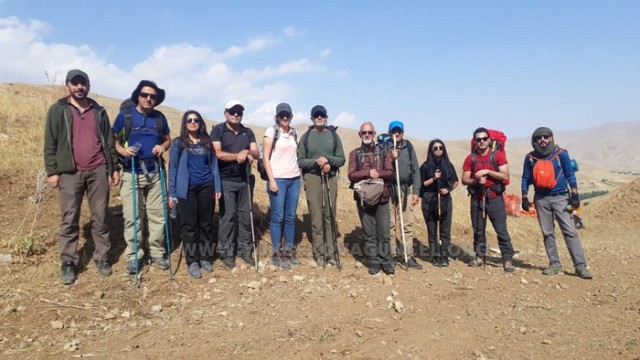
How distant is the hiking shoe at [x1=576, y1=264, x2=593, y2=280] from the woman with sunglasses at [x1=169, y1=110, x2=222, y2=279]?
20.2 ft

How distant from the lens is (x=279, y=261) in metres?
6.39

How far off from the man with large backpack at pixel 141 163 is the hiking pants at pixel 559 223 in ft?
21.0

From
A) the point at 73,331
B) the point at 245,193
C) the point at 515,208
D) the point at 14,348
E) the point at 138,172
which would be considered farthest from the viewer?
the point at 515,208

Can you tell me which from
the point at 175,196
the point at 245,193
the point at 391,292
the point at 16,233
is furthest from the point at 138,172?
the point at 391,292

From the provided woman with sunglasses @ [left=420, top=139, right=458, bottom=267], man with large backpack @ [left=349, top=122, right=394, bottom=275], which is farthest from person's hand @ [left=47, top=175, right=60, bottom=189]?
woman with sunglasses @ [left=420, top=139, right=458, bottom=267]

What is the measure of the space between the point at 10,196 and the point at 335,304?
18.9 ft

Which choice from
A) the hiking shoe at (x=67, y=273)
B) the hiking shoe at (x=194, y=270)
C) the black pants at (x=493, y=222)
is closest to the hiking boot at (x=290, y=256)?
the hiking shoe at (x=194, y=270)

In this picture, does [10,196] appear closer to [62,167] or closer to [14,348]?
[62,167]

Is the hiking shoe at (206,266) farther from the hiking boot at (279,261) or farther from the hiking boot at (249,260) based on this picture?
the hiking boot at (279,261)

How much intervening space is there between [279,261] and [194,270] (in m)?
1.36

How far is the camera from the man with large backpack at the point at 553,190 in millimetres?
6559

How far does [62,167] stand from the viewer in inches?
197

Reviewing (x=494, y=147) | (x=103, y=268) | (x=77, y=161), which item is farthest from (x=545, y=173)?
(x=77, y=161)

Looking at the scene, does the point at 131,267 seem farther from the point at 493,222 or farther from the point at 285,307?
the point at 493,222
